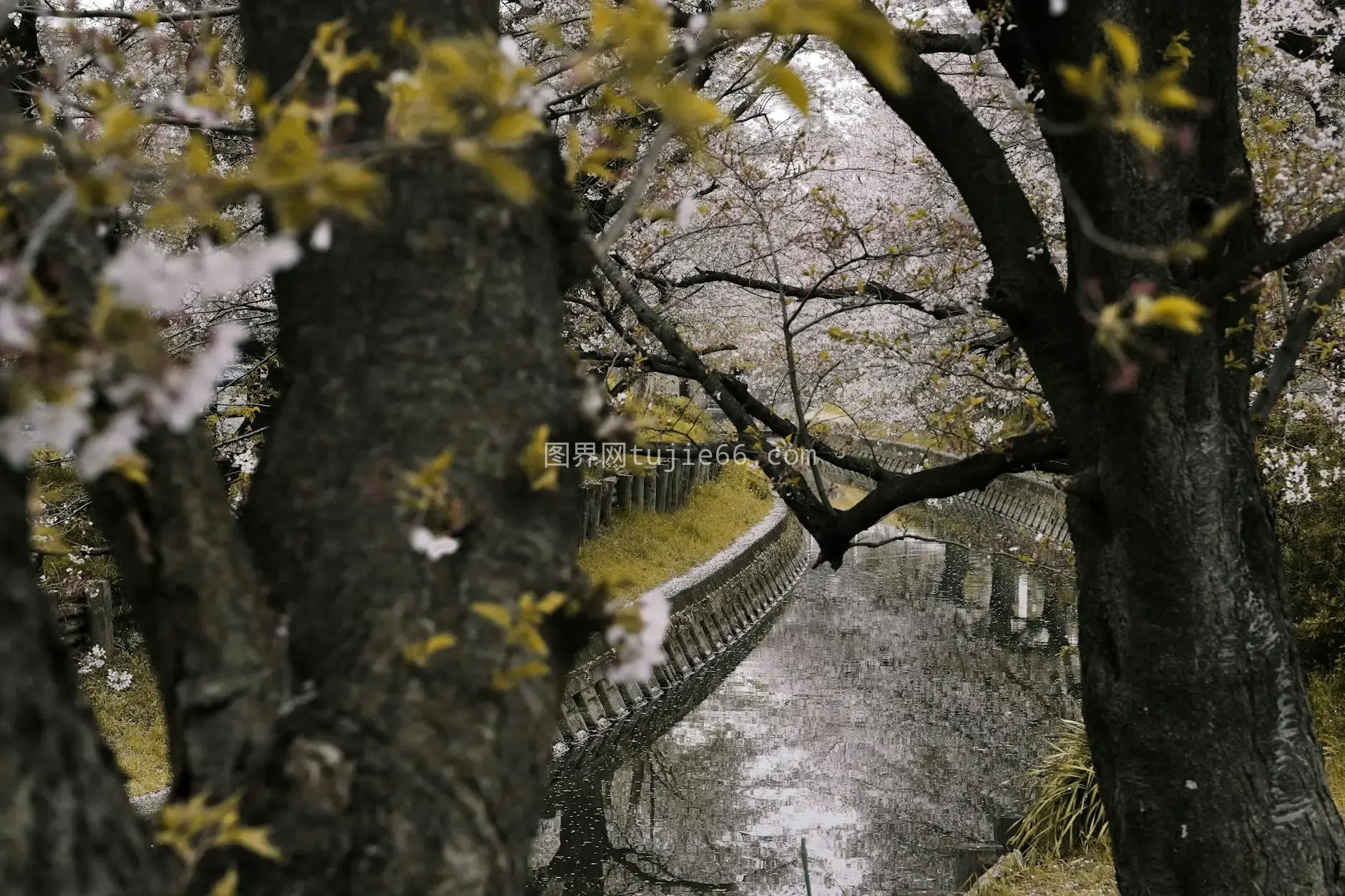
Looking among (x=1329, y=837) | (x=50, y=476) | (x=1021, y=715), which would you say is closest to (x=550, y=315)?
(x=1329, y=837)

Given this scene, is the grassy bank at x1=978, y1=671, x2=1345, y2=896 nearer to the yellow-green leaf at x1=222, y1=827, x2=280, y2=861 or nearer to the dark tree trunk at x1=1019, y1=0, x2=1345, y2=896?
the dark tree trunk at x1=1019, y1=0, x2=1345, y2=896

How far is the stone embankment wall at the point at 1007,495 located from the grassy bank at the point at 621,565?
193cm

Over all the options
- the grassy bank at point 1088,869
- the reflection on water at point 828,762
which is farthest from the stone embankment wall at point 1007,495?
the grassy bank at point 1088,869

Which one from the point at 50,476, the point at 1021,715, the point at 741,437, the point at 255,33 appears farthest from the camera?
the point at 1021,715

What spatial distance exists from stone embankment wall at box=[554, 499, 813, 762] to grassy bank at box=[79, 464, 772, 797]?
1.17 feet

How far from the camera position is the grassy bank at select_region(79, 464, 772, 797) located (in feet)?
24.7

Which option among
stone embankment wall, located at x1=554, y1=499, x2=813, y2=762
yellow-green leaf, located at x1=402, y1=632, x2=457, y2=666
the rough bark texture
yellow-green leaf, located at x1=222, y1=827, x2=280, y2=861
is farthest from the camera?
stone embankment wall, located at x1=554, y1=499, x2=813, y2=762

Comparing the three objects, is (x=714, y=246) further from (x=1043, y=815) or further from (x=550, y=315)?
(x=550, y=315)

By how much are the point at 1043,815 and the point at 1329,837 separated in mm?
5008

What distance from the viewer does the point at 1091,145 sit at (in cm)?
338

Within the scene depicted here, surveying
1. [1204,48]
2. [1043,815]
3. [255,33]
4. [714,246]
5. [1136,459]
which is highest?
[714,246]

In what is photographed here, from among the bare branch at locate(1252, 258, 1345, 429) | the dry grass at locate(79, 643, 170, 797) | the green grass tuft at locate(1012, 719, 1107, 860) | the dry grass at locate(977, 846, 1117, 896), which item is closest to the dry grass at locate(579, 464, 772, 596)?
the green grass tuft at locate(1012, 719, 1107, 860)

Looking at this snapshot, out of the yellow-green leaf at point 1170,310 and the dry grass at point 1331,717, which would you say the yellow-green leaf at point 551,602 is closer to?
the yellow-green leaf at point 1170,310

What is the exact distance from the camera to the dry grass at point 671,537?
13090 millimetres
